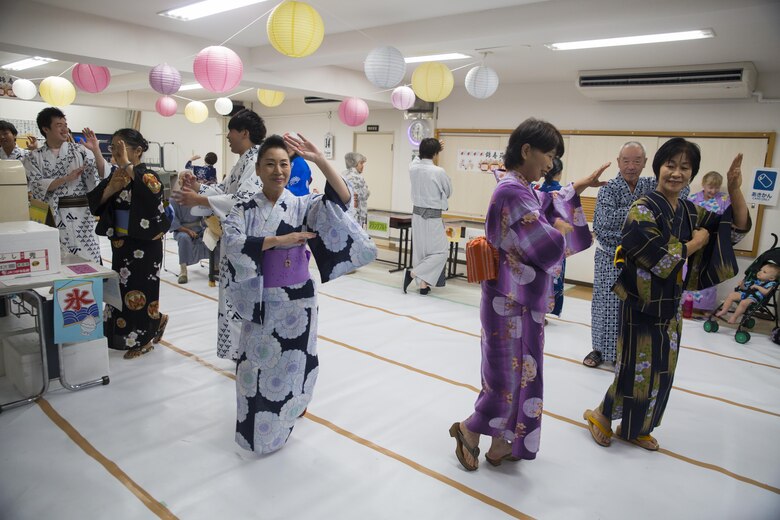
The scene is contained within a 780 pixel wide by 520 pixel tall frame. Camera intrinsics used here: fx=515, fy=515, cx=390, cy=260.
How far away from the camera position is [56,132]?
374 cm

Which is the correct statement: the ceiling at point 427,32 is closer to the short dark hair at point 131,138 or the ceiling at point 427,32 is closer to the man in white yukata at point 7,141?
the man in white yukata at point 7,141

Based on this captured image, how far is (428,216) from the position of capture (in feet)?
18.0

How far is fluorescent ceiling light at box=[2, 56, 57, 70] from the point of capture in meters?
7.50

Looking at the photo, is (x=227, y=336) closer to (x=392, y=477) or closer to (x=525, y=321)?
(x=392, y=477)

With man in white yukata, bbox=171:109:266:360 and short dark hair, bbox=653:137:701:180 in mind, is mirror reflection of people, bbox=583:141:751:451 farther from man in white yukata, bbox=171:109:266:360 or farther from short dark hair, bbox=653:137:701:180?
man in white yukata, bbox=171:109:266:360

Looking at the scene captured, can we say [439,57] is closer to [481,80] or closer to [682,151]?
[481,80]

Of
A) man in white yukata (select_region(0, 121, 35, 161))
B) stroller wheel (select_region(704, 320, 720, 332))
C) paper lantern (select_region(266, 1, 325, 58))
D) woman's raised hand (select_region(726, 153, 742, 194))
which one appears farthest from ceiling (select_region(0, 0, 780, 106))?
stroller wheel (select_region(704, 320, 720, 332))

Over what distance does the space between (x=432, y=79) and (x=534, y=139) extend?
9.88 ft

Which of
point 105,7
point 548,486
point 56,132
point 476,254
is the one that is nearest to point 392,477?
point 548,486

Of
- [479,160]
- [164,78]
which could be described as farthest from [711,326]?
[164,78]

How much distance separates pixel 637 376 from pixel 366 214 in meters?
5.06

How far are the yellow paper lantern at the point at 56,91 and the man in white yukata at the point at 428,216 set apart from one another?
401 centimetres

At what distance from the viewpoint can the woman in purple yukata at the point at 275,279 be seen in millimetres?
2180

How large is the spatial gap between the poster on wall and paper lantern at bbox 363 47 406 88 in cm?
359
